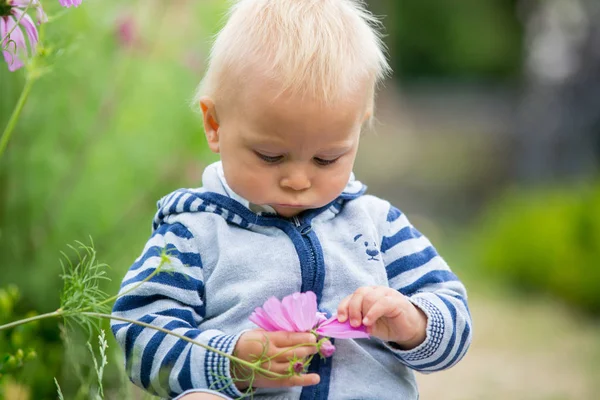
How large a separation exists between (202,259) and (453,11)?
24.9 meters

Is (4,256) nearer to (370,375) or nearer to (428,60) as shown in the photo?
(370,375)

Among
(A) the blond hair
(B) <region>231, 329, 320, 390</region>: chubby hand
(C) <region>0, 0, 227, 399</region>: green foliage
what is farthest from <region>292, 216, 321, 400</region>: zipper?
(C) <region>0, 0, 227, 399</region>: green foliage

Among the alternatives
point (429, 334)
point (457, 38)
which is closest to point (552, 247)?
point (429, 334)

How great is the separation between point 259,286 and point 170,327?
0.20 metres

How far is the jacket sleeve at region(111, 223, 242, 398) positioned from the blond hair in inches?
13.5

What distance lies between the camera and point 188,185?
12.4ft

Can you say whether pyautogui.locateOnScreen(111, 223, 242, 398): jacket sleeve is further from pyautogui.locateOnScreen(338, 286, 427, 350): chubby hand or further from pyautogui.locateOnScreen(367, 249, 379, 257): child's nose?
pyautogui.locateOnScreen(367, 249, 379, 257): child's nose

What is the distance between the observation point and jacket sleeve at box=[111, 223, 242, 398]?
180 cm

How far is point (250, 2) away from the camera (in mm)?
2008

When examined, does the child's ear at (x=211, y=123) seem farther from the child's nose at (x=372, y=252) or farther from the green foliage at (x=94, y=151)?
the green foliage at (x=94, y=151)

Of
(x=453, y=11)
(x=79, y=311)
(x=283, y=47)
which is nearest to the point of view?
(x=79, y=311)

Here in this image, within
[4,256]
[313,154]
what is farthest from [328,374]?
[4,256]

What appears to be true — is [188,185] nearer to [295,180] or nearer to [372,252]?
[372,252]

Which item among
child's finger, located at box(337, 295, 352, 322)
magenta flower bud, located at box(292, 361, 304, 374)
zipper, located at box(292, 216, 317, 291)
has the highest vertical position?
zipper, located at box(292, 216, 317, 291)
